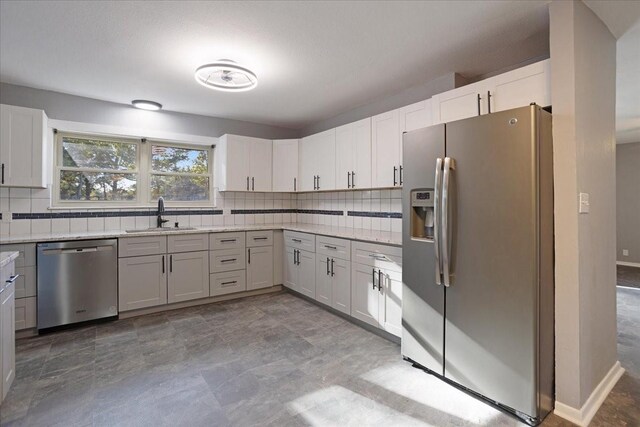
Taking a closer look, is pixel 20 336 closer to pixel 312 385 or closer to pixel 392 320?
pixel 312 385

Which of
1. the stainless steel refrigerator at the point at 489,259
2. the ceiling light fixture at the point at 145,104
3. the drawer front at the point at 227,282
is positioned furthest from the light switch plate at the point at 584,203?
the ceiling light fixture at the point at 145,104

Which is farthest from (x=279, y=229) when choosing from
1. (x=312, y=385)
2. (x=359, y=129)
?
(x=312, y=385)

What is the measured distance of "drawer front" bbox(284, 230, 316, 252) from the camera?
3.88m

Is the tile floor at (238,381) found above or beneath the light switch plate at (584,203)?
beneath

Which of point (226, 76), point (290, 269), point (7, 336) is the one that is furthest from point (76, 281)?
point (226, 76)

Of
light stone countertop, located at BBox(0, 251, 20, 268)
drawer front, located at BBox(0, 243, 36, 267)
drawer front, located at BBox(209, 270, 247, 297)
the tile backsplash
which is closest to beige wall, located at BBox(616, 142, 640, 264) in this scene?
the tile backsplash

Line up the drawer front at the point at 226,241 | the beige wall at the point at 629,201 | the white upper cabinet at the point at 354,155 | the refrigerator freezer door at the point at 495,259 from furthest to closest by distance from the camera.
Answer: the beige wall at the point at 629,201, the drawer front at the point at 226,241, the white upper cabinet at the point at 354,155, the refrigerator freezer door at the point at 495,259

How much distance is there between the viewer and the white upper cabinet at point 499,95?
2.08 meters

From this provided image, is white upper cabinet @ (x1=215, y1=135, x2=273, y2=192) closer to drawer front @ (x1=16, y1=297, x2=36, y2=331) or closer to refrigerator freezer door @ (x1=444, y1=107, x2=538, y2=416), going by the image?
drawer front @ (x1=16, y1=297, x2=36, y2=331)

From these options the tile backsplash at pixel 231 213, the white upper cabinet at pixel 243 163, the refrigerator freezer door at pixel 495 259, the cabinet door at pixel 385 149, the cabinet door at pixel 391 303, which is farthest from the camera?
the white upper cabinet at pixel 243 163

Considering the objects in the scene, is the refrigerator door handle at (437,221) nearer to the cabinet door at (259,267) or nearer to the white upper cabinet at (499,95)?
the white upper cabinet at (499,95)

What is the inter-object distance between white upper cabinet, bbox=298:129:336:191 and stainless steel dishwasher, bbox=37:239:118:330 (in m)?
2.45

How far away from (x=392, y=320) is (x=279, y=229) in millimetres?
2156

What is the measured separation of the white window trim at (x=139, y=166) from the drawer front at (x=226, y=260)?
0.85m
